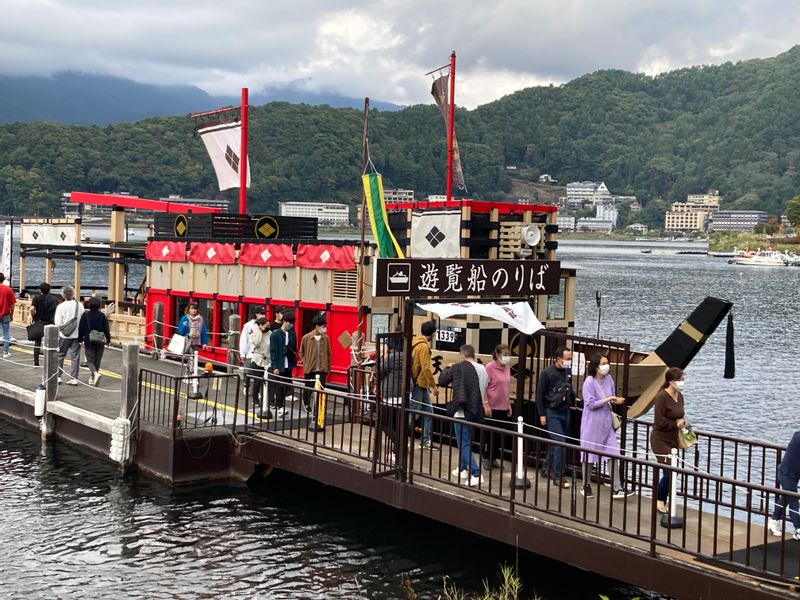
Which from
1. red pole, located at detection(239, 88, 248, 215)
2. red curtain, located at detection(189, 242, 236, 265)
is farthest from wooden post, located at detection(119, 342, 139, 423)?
red pole, located at detection(239, 88, 248, 215)

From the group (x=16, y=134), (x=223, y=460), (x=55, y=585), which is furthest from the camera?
(x=16, y=134)

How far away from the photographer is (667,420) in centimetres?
1189

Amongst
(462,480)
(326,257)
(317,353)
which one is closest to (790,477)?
(462,480)

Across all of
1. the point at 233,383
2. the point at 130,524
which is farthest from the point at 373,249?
the point at 130,524

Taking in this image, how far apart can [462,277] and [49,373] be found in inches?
394

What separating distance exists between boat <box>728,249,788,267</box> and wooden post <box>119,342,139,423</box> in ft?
582

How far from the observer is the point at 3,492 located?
16.8m

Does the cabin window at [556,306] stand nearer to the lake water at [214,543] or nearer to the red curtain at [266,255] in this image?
the lake water at [214,543]

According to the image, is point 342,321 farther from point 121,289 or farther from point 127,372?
point 121,289

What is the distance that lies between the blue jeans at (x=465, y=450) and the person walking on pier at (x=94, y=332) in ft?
31.4

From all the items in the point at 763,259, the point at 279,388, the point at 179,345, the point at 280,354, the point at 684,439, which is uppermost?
the point at 763,259

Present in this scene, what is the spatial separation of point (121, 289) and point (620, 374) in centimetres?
1778

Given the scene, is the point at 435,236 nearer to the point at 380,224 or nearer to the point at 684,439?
the point at 380,224

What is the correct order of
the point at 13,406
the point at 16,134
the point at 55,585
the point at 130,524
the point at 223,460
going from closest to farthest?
1. the point at 55,585
2. the point at 130,524
3. the point at 223,460
4. the point at 13,406
5. the point at 16,134
